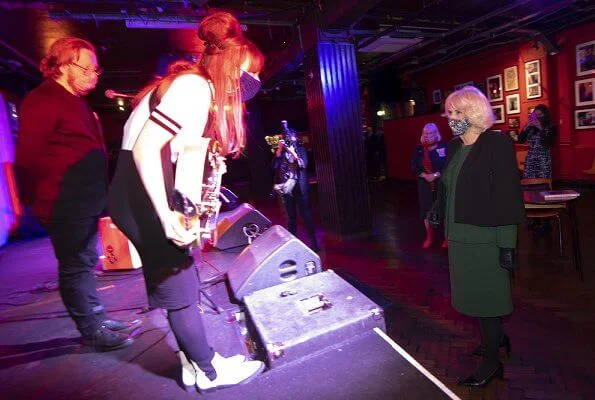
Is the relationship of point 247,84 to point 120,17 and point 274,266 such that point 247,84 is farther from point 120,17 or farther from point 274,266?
point 120,17

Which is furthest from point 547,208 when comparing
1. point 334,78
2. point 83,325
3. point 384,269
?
point 83,325

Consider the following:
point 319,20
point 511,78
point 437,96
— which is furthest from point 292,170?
point 437,96

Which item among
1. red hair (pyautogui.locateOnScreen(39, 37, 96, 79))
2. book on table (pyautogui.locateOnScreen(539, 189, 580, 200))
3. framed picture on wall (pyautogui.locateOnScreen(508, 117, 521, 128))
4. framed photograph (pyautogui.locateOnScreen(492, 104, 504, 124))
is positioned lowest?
book on table (pyautogui.locateOnScreen(539, 189, 580, 200))

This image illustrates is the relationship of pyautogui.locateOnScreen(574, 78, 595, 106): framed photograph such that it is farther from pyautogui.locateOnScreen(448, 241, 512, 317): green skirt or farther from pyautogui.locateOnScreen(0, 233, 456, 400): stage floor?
pyautogui.locateOnScreen(0, 233, 456, 400): stage floor

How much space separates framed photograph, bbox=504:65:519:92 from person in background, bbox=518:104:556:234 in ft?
14.8

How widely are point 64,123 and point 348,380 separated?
211 centimetres

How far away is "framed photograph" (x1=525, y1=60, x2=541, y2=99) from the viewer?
27.7ft

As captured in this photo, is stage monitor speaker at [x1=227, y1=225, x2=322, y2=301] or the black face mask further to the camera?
stage monitor speaker at [x1=227, y1=225, x2=322, y2=301]

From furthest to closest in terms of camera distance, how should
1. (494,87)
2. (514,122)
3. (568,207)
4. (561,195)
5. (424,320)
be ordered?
(494,87) < (514,122) < (568,207) < (561,195) < (424,320)

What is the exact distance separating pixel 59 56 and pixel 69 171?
0.72 meters

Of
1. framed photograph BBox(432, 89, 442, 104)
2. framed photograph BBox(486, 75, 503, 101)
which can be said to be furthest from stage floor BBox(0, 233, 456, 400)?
framed photograph BBox(432, 89, 442, 104)

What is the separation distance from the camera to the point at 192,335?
161cm

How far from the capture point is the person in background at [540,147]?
509 cm

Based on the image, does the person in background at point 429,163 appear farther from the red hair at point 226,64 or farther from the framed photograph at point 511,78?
the framed photograph at point 511,78
